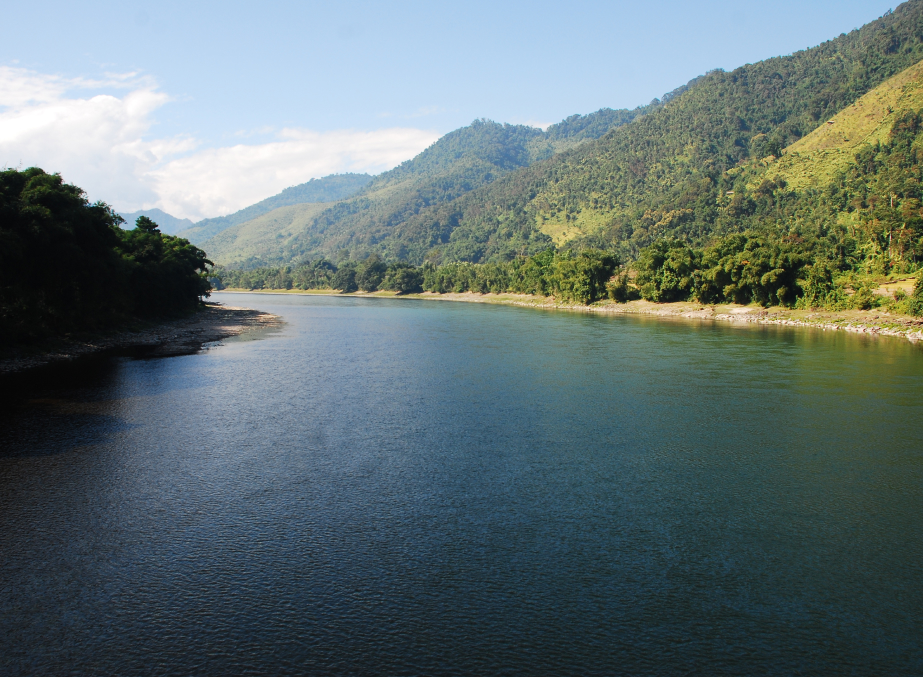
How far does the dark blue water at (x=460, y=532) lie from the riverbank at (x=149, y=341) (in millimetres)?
10056

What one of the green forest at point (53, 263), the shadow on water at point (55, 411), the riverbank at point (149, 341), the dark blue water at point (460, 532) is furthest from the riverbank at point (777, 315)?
the green forest at point (53, 263)

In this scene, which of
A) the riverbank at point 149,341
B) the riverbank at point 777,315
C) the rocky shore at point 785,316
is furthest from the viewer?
the riverbank at point 777,315

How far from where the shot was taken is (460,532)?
13805 millimetres

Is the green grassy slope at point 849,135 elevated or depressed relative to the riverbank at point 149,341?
elevated

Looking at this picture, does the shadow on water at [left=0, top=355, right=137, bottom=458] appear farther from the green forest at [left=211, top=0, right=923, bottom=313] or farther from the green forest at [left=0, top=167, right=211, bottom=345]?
the green forest at [left=211, top=0, right=923, bottom=313]

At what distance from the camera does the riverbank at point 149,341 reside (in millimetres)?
37388

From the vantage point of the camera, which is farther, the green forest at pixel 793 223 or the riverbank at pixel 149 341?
the green forest at pixel 793 223

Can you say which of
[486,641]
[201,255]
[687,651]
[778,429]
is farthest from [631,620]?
[201,255]

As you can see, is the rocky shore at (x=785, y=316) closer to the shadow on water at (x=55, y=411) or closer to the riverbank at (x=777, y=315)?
the riverbank at (x=777, y=315)

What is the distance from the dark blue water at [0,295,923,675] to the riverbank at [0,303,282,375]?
10056mm

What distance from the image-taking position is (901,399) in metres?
28.3

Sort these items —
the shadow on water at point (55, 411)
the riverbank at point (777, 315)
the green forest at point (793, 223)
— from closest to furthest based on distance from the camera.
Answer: the shadow on water at point (55, 411) → the riverbank at point (777, 315) → the green forest at point (793, 223)

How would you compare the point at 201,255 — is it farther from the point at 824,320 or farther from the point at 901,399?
the point at 901,399

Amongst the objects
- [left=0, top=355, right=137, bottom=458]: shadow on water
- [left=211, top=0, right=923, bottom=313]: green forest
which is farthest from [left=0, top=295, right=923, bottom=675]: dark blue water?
[left=211, top=0, right=923, bottom=313]: green forest
